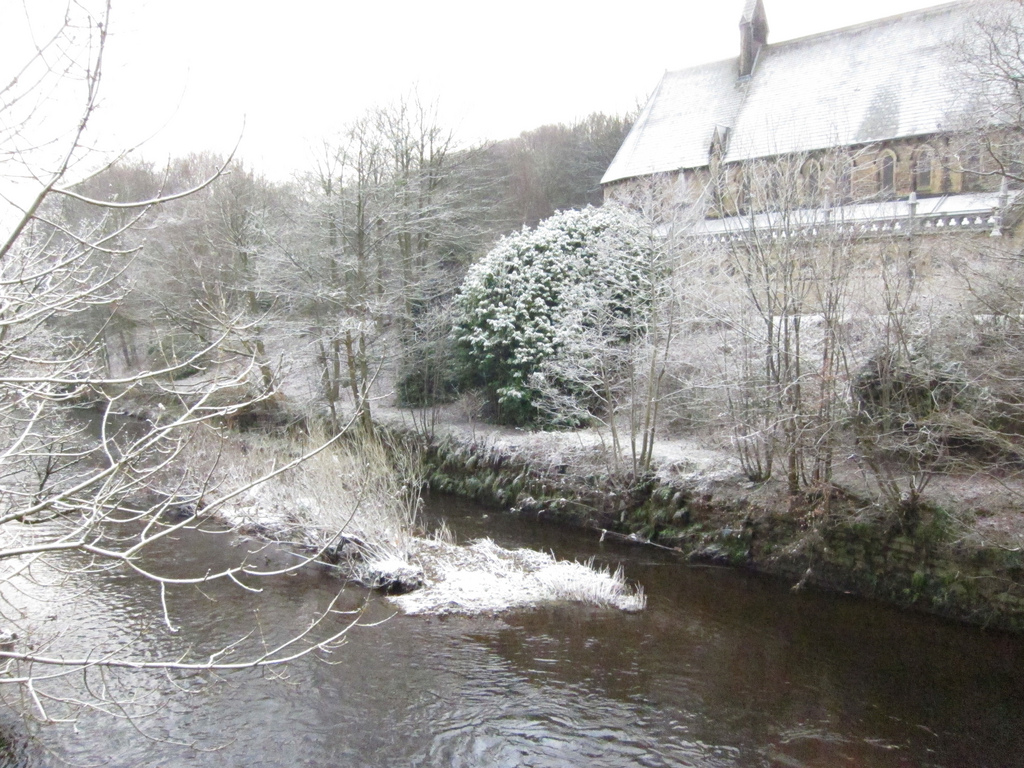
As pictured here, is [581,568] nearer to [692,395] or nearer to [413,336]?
[692,395]

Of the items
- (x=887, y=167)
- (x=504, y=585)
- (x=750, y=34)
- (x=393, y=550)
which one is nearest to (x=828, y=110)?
(x=887, y=167)

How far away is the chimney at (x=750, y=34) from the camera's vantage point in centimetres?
2642

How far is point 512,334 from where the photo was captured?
646 inches

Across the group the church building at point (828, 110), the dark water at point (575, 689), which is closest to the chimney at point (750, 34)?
the church building at point (828, 110)

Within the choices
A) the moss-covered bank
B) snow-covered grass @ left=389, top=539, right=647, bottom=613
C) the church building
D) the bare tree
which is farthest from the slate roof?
the bare tree

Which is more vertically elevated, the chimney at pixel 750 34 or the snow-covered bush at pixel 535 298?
the chimney at pixel 750 34

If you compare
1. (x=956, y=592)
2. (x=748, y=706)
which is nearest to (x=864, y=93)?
(x=956, y=592)

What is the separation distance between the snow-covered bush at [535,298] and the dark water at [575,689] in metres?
7.09

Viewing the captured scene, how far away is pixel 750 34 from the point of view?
2638cm

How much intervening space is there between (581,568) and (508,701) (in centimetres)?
350

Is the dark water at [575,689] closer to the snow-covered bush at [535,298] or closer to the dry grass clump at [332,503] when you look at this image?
the dry grass clump at [332,503]

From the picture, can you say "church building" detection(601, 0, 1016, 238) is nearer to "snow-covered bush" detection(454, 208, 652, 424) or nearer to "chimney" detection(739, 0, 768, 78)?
"chimney" detection(739, 0, 768, 78)

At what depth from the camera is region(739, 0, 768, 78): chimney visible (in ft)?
86.7

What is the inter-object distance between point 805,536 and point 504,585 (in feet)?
15.1
